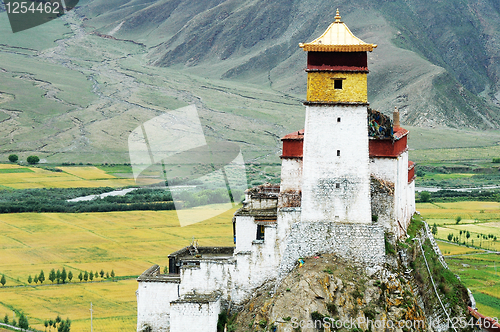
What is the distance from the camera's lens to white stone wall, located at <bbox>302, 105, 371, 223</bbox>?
90.0 feet

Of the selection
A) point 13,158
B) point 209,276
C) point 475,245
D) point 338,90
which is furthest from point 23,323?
point 13,158

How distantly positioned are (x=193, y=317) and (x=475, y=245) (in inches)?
1521

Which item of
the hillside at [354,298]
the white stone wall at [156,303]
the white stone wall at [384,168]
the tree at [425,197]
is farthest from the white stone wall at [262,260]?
the tree at [425,197]

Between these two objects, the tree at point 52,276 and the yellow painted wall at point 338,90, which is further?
the tree at point 52,276

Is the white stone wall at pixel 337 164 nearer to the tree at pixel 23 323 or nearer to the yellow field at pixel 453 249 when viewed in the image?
the tree at pixel 23 323

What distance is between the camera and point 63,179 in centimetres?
9756

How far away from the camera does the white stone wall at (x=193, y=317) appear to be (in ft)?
91.8

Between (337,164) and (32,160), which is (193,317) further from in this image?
(32,160)

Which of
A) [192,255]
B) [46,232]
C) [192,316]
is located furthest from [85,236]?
[192,316]

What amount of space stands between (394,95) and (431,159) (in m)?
38.9

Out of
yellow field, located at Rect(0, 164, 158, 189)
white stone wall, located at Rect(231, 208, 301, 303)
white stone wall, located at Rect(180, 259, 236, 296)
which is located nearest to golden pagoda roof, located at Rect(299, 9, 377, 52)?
white stone wall, located at Rect(231, 208, 301, 303)

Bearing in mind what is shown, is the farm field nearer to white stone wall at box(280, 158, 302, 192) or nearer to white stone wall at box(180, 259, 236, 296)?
white stone wall at box(280, 158, 302, 192)

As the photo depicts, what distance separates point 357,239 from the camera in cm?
2738

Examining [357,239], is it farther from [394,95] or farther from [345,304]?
[394,95]
